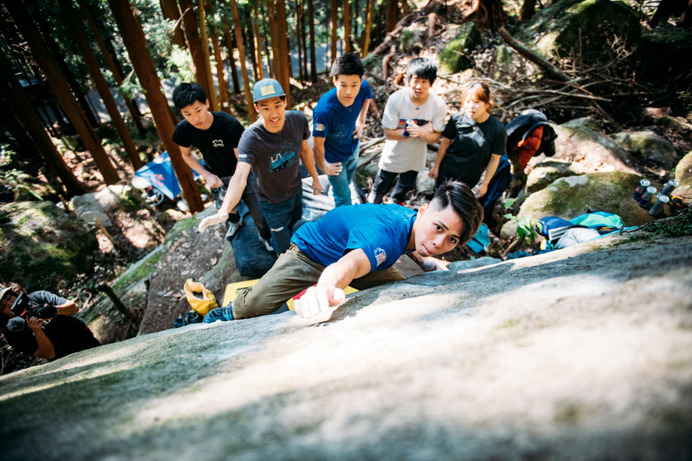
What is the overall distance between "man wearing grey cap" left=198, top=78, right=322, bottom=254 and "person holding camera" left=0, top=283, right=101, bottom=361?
6.75ft

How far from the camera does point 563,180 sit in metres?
4.96

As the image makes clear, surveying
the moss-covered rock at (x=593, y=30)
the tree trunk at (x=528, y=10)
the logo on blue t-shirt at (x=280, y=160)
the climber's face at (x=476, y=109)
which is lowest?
the logo on blue t-shirt at (x=280, y=160)

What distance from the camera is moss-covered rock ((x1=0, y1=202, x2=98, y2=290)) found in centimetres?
729

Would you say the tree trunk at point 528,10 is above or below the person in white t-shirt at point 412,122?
above

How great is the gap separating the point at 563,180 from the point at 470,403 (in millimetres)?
5603

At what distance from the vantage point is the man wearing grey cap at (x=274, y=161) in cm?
305

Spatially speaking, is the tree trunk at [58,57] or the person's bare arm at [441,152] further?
the tree trunk at [58,57]

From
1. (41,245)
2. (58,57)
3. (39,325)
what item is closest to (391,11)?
(41,245)

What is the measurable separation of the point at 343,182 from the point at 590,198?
3.81 meters

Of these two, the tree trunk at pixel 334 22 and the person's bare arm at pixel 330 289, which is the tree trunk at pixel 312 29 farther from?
the person's bare arm at pixel 330 289

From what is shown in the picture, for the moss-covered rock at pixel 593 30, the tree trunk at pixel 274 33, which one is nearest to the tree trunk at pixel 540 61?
the moss-covered rock at pixel 593 30

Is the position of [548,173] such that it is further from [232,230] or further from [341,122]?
[232,230]

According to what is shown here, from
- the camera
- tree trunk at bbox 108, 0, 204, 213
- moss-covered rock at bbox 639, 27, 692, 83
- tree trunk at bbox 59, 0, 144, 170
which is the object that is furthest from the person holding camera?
moss-covered rock at bbox 639, 27, 692, 83

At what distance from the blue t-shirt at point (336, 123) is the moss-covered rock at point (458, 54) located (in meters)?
6.49
